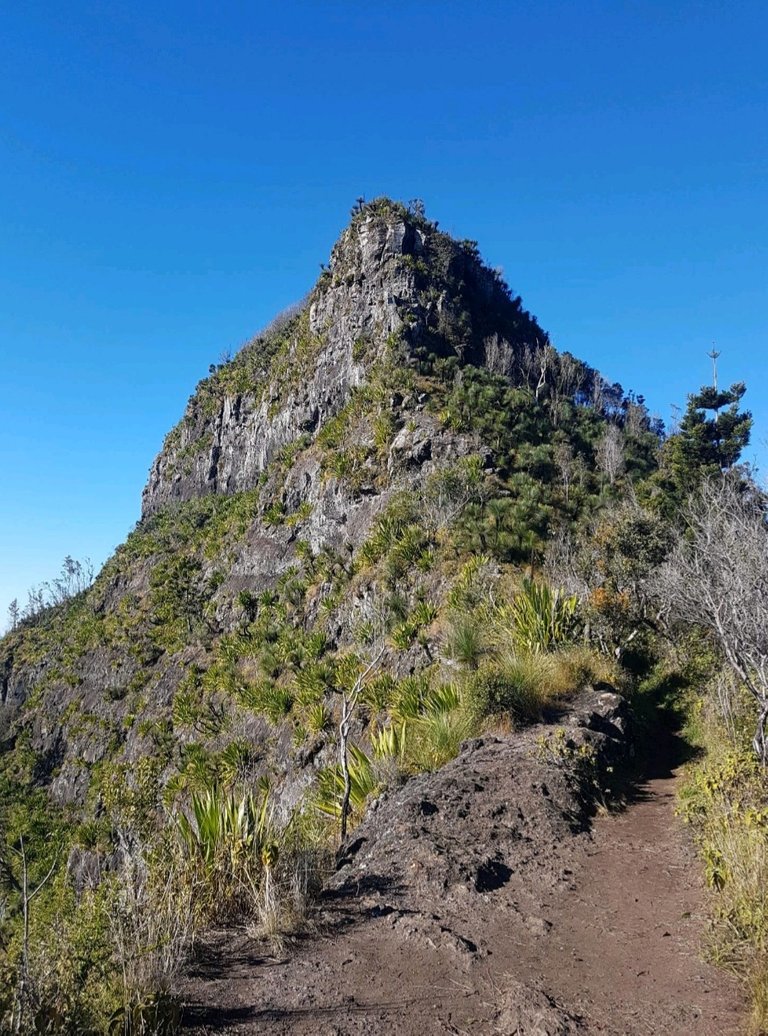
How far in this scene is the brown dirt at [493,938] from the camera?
3400 millimetres

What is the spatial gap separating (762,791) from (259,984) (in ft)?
13.7

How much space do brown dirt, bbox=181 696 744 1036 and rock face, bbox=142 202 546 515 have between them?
3462cm

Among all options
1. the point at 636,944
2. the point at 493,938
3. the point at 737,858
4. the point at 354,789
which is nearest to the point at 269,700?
the point at 354,789

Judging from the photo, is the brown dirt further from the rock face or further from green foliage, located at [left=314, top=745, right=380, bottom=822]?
the rock face

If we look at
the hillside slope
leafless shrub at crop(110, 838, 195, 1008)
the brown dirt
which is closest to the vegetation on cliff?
leafless shrub at crop(110, 838, 195, 1008)

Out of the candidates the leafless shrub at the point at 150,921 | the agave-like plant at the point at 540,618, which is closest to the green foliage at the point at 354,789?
the agave-like plant at the point at 540,618

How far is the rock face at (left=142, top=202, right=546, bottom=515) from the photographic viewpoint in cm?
4072

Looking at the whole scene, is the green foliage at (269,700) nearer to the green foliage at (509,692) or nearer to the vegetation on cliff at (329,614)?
the vegetation on cliff at (329,614)

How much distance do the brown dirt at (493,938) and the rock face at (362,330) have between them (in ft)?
114

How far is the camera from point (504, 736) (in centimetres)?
805

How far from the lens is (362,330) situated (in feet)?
136

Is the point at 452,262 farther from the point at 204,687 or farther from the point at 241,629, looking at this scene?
the point at 204,687

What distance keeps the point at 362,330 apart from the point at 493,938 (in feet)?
132

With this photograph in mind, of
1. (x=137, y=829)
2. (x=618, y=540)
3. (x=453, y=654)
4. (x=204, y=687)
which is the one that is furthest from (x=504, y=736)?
(x=204, y=687)
